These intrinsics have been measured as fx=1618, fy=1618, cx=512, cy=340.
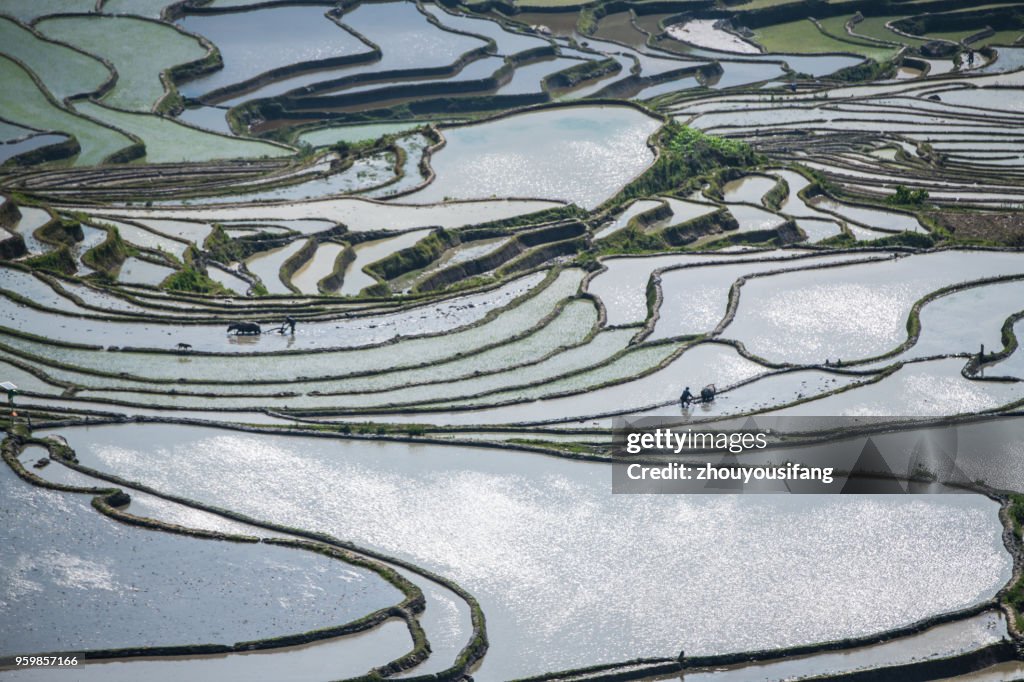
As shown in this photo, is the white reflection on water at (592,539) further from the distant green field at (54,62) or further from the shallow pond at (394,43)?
the shallow pond at (394,43)

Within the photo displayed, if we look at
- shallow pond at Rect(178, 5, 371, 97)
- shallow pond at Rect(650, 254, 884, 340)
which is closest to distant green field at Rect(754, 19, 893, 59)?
shallow pond at Rect(178, 5, 371, 97)

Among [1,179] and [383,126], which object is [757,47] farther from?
[1,179]

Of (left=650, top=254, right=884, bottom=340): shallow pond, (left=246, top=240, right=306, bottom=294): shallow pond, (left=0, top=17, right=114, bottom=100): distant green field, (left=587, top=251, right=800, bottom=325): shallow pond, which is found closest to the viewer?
(left=650, top=254, right=884, bottom=340): shallow pond

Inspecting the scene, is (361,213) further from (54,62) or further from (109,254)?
(54,62)

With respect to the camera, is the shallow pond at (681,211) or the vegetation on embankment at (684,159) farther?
the vegetation on embankment at (684,159)

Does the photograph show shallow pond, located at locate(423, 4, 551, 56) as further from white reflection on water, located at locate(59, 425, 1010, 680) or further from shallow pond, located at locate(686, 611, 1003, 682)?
shallow pond, located at locate(686, 611, 1003, 682)

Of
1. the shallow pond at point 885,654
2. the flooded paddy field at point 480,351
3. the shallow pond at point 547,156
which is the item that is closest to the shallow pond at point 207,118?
the flooded paddy field at point 480,351
